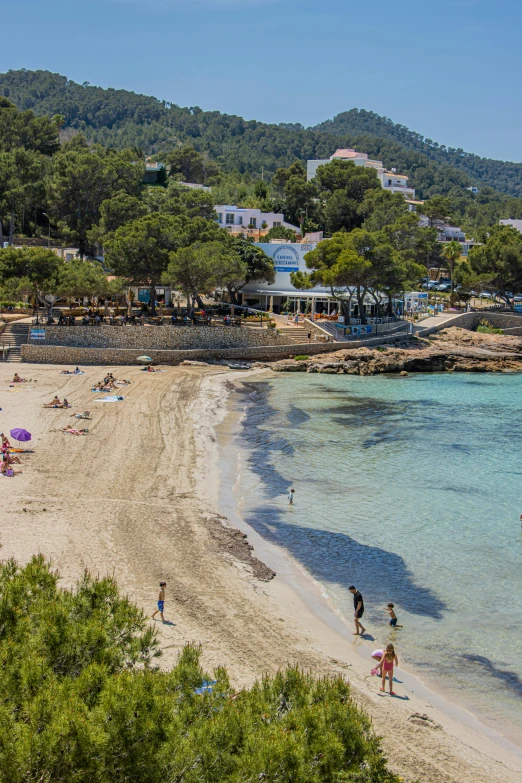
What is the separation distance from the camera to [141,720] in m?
8.00

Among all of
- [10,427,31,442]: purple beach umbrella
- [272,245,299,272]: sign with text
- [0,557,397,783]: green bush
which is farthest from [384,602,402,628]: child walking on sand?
[272,245,299,272]: sign with text

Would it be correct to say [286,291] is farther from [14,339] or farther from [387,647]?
[387,647]

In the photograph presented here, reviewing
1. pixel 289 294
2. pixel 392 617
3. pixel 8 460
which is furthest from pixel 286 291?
pixel 392 617

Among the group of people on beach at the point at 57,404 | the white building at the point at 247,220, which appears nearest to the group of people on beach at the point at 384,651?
the group of people on beach at the point at 57,404

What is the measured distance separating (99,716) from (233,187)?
120678 mm

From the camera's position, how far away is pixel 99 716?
780 cm

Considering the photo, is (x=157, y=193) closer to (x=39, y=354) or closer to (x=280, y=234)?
(x=280, y=234)

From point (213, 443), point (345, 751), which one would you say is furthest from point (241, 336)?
point (345, 751)

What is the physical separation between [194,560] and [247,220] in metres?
76.5

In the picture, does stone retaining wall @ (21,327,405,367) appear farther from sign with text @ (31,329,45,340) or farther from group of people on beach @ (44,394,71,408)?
group of people on beach @ (44,394,71,408)

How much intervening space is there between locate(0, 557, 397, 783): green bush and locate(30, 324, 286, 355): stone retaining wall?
39.7 meters

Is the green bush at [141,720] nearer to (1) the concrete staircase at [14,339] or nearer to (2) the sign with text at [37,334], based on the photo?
(1) the concrete staircase at [14,339]

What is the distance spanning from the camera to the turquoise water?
51.7ft

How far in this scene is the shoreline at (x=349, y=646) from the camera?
12.8 meters
